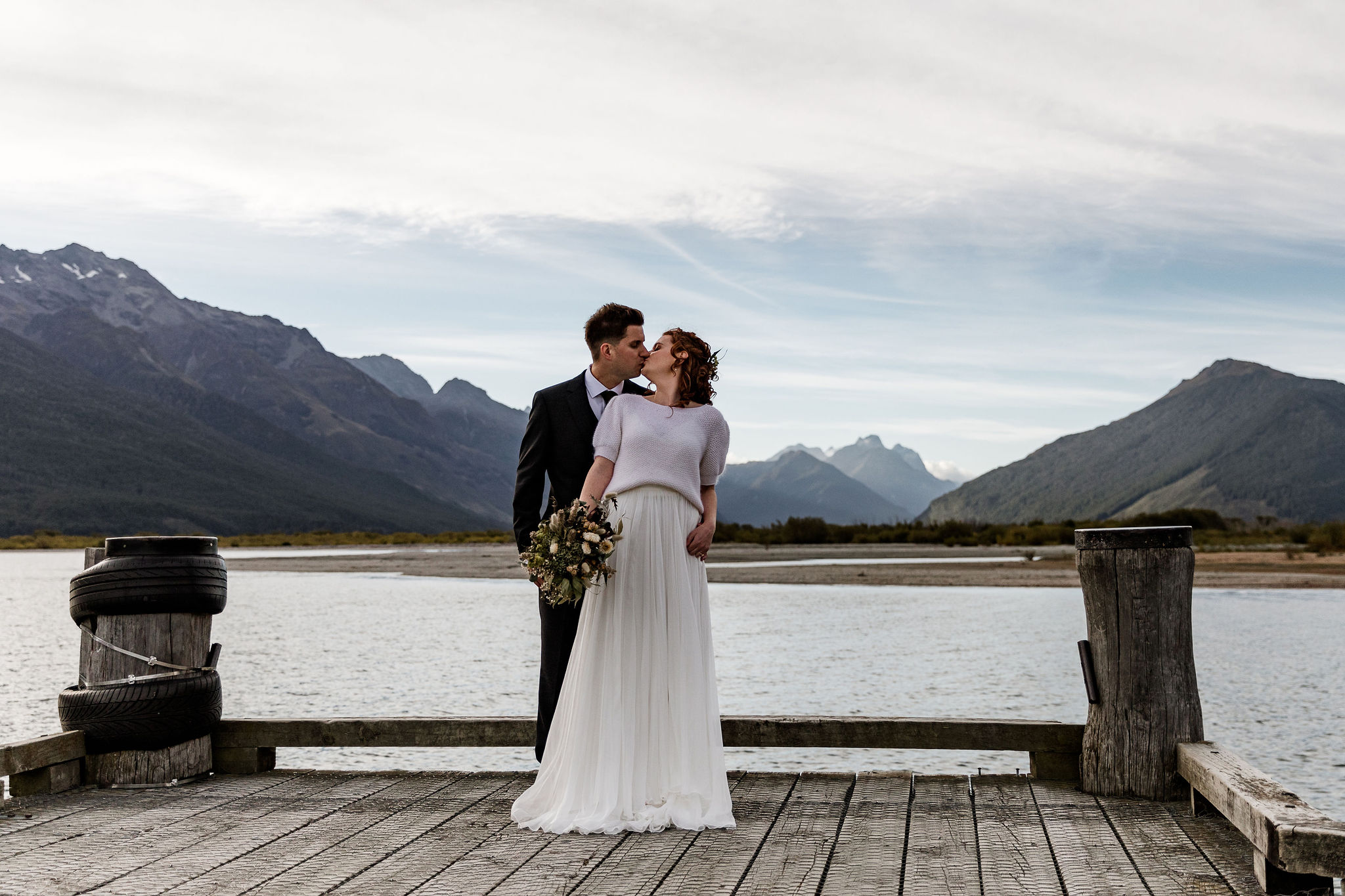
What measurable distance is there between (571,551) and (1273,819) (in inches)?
109

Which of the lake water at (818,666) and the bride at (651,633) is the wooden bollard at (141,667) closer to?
the bride at (651,633)

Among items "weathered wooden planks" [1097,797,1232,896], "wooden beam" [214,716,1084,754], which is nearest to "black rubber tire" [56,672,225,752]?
"wooden beam" [214,716,1084,754]

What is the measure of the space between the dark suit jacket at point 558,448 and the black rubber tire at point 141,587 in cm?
152

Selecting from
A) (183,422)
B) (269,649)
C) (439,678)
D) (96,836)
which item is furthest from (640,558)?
(183,422)

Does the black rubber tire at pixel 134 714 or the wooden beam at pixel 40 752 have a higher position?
the black rubber tire at pixel 134 714

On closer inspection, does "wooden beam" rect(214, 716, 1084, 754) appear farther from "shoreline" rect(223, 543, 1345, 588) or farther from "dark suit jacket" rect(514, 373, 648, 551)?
"shoreline" rect(223, 543, 1345, 588)

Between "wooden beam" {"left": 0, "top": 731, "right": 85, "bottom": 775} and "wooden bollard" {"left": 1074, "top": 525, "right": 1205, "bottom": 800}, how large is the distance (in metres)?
4.79

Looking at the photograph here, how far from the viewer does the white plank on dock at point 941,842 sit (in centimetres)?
397

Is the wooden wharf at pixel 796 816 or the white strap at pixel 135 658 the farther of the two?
the white strap at pixel 135 658

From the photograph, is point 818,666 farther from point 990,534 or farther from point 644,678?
point 990,534

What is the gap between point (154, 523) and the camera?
145125mm

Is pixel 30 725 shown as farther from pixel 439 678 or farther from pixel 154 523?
pixel 154 523

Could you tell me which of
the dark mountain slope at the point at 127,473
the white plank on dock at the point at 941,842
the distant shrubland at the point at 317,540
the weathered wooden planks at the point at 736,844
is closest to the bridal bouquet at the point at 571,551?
the weathered wooden planks at the point at 736,844

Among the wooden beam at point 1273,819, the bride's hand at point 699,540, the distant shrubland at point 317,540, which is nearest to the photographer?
the wooden beam at point 1273,819
